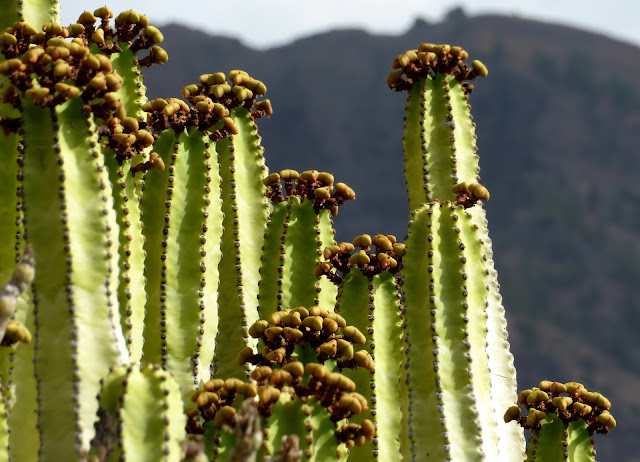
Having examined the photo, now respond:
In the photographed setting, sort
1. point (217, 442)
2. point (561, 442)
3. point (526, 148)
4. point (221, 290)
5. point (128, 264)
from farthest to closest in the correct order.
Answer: point (526, 148)
point (221, 290)
point (561, 442)
point (128, 264)
point (217, 442)

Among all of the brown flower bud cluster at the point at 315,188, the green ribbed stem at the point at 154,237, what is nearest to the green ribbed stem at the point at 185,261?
→ the green ribbed stem at the point at 154,237

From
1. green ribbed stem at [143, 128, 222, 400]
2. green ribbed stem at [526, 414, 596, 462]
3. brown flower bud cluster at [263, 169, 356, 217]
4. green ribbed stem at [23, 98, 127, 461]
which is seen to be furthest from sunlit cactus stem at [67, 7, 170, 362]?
green ribbed stem at [526, 414, 596, 462]

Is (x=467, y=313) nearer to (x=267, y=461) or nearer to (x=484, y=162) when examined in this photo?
(x=267, y=461)

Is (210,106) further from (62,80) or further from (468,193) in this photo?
(468,193)

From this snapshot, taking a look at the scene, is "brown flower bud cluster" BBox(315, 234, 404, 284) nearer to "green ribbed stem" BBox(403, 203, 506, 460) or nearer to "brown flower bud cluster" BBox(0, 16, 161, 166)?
"green ribbed stem" BBox(403, 203, 506, 460)

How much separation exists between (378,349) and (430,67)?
2021 millimetres

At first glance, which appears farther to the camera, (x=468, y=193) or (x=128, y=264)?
(x=468, y=193)

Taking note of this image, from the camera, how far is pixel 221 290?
18.1 feet

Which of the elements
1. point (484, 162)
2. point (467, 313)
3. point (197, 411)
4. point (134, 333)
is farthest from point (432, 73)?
point (484, 162)

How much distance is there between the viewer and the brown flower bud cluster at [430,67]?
6.04 meters

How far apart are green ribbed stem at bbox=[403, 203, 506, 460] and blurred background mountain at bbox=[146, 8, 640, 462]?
252 feet

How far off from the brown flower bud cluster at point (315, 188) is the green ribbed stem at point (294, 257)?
0.05 m

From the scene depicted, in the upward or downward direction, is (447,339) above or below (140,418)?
above

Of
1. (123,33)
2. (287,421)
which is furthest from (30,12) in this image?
(287,421)
